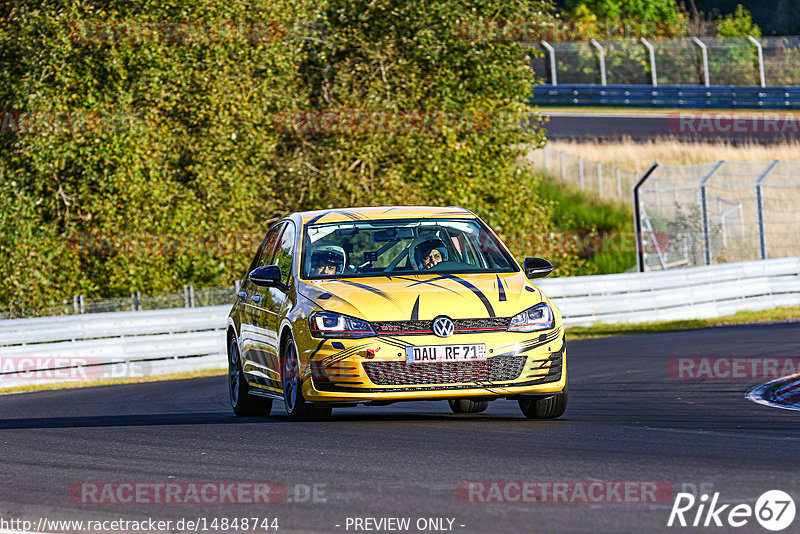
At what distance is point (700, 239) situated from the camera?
32656 millimetres

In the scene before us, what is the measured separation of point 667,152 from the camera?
45188 millimetres

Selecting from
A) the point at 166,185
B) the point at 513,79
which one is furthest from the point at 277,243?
the point at 513,79

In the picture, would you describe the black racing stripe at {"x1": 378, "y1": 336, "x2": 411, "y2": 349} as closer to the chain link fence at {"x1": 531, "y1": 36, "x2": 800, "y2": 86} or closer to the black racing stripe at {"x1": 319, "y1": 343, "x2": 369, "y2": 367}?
the black racing stripe at {"x1": 319, "y1": 343, "x2": 369, "y2": 367}

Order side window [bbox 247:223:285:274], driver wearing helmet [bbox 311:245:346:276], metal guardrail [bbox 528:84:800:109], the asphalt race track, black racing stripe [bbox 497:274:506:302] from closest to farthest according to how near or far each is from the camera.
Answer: the asphalt race track
black racing stripe [bbox 497:274:506:302]
driver wearing helmet [bbox 311:245:346:276]
side window [bbox 247:223:285:274]
metal guardrail [bbox 528:84:800:109]

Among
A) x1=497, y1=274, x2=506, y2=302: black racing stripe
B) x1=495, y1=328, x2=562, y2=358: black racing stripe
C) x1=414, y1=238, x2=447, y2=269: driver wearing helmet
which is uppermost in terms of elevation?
x1=414, y1=238, x2=447, y2=269: driver wearing helmet

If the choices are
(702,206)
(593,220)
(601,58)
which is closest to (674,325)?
(702,206)

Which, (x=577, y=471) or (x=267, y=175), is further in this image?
(x=267, y=175)

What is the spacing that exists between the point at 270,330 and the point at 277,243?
1.24 metres

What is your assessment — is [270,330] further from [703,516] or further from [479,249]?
[703,516]

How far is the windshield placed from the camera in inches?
427

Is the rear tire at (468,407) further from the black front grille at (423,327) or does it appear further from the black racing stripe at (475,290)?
the black front grille at (423,327)

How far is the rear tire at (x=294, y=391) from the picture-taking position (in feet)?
33.9

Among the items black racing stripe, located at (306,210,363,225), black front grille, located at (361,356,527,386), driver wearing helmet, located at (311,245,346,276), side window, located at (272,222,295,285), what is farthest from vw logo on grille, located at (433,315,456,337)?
black racing stripe, located at (306,210,363,225)

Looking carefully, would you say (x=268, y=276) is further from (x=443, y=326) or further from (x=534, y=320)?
(x=534, y=320)
